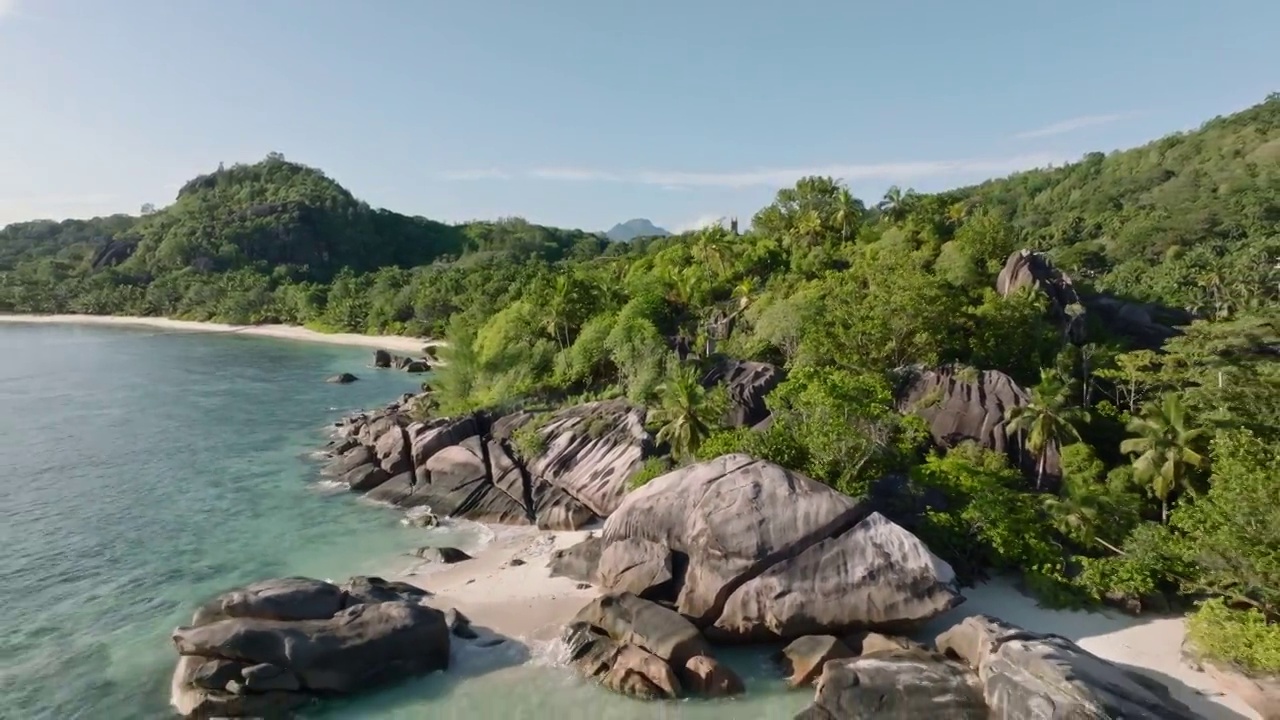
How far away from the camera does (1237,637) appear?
1794 cm

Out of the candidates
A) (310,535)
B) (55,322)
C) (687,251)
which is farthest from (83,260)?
(310,535)

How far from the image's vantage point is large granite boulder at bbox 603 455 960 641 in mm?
20797

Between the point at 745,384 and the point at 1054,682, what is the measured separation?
19.7 metres

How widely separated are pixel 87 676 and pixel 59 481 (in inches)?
984

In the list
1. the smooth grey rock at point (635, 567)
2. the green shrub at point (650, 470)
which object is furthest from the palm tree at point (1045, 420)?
the smooth grey rock at point (635, 567)

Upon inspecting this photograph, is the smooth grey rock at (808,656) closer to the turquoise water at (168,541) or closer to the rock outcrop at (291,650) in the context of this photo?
the turquoise water at (168,541)

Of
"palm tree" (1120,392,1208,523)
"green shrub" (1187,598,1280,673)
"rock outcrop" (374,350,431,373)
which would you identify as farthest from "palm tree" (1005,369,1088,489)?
"rock outcrop" (374,350,431,373)

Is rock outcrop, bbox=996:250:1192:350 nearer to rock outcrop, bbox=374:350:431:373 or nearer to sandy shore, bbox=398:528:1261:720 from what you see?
sandy shore, bbox=398:528:1261:720

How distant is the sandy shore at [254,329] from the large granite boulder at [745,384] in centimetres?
6138

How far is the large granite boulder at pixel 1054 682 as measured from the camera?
16.0m

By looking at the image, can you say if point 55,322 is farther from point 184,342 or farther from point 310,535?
point 310,535

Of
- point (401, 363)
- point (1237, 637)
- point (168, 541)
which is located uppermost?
point (401, 363)

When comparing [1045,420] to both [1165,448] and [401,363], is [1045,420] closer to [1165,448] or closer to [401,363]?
[1165,448]

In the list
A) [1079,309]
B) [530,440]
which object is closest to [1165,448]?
[1079,309]
